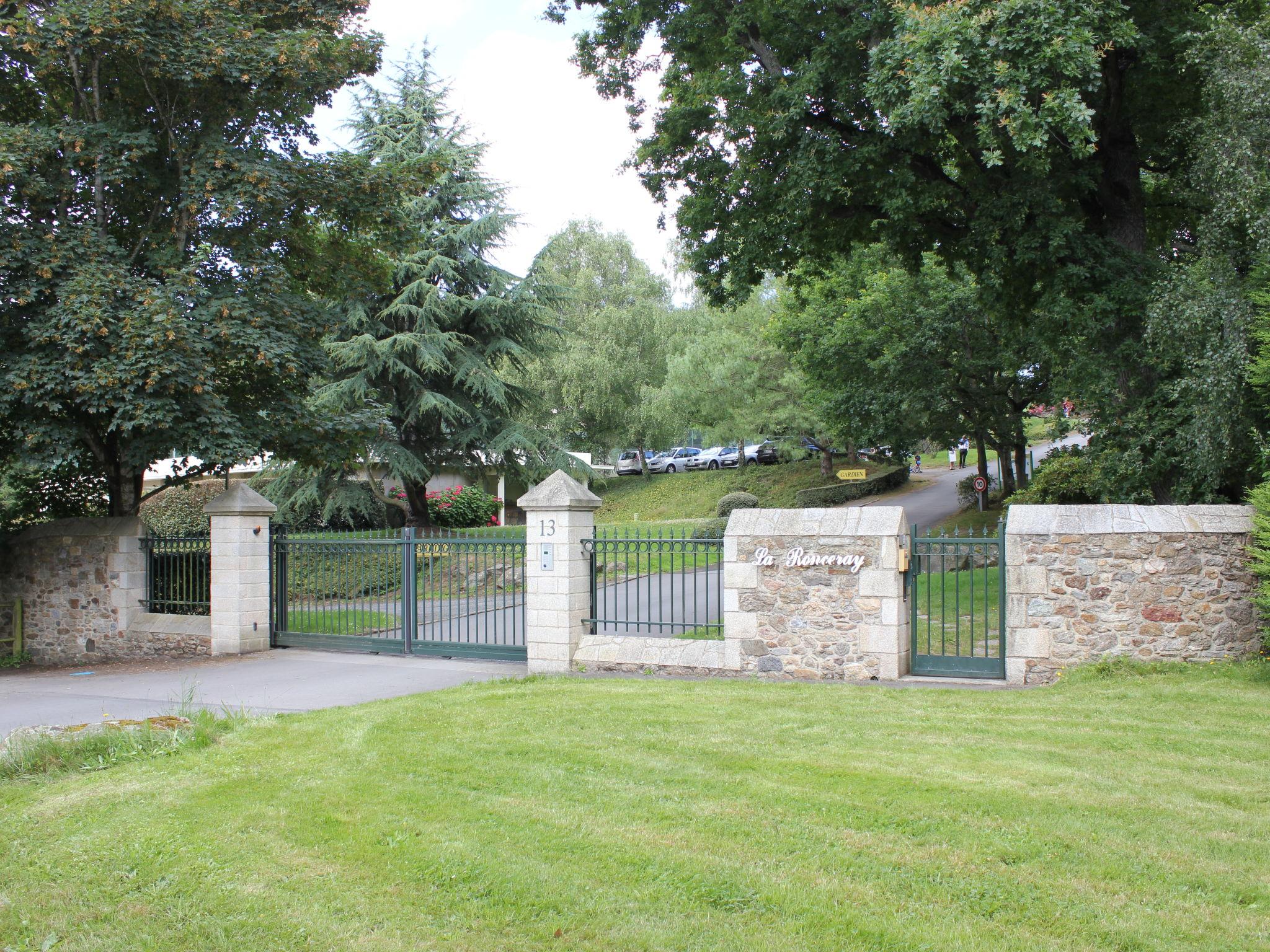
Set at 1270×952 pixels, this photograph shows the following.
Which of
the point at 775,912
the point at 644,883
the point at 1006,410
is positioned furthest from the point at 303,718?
the point at 1006,410

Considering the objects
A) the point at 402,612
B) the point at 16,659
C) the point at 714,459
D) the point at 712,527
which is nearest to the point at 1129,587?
the point at 402,612

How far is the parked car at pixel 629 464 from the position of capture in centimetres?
4944

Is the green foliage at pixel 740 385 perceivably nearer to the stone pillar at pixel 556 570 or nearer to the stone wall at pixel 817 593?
the stone pillar at pixel 556 570

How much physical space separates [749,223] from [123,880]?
1292 cm

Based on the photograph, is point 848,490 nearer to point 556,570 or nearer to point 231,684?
point 556,570

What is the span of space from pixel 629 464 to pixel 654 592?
32.8 meters

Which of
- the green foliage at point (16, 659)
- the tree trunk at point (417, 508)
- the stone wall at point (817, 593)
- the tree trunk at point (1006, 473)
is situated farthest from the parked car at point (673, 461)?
the stone wall at point (817, 593)

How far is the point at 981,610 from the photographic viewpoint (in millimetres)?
13844

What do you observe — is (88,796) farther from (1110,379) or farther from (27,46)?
(1110,379)

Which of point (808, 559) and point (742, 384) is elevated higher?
point (742, 384)

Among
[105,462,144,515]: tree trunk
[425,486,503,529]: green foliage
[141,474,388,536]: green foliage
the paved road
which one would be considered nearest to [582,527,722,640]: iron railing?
[425,486,503,529]: green foliage

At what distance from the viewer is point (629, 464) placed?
5075 centimetres

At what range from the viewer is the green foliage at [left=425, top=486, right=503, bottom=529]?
1055 inches

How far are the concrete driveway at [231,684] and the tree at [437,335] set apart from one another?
11170 millimetres
